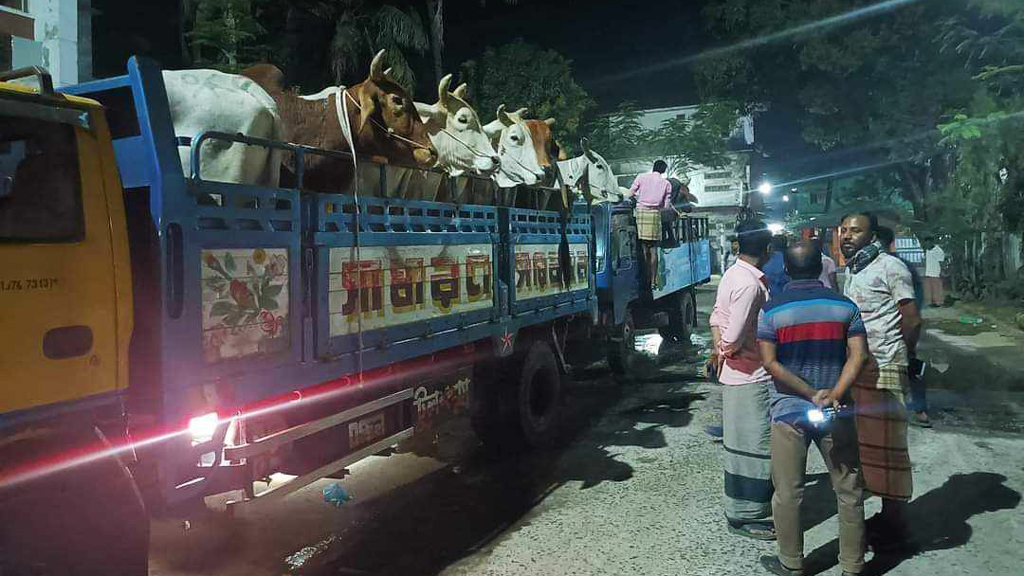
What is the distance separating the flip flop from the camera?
459cm

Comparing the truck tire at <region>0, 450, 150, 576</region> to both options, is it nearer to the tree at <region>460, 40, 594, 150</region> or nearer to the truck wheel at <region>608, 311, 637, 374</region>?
the truck wheel at <region>608, 311, 637, 374</region>

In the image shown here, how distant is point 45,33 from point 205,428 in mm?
9430

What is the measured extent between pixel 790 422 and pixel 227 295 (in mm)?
2828

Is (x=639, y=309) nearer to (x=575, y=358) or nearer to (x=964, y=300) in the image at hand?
(x=575, y=358)

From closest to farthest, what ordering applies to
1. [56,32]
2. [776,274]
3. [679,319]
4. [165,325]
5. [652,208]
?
[165,325] → [776,274] → [56,32] → [652,208] → [679,319]

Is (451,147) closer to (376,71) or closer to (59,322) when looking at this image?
(376,71)

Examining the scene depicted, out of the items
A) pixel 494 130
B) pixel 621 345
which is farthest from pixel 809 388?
pixel 621 345

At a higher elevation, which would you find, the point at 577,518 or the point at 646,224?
the point at 646,224

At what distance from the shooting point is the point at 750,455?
4727 millimetres

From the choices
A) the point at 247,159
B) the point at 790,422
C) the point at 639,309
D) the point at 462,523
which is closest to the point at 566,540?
the point at 462,523

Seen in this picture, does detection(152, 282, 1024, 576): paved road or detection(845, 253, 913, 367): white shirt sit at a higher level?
detection(845, 253, 913, 367): white shirt

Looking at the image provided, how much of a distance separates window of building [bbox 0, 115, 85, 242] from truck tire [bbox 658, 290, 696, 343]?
1100 cm

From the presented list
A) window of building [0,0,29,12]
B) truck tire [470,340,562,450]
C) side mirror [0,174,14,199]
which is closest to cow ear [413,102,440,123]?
truck tire [470,340,562,450]

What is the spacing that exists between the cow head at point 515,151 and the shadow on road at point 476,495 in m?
2.42
